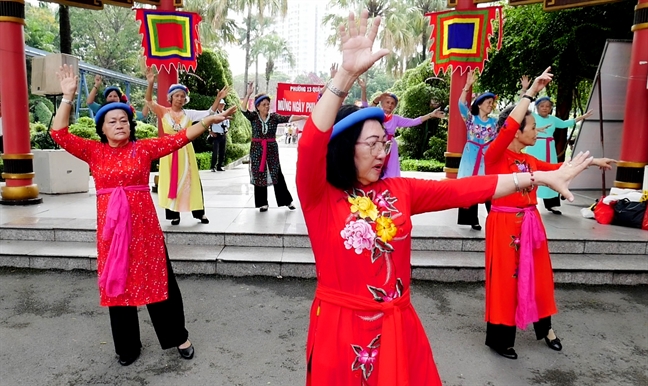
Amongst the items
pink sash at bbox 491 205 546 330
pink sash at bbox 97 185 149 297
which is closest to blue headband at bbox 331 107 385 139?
pink sash at bbox 97 185 149 297

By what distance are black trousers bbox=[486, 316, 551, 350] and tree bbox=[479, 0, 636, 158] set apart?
799 cm

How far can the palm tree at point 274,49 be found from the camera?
41.8 metres

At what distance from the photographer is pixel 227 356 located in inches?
136

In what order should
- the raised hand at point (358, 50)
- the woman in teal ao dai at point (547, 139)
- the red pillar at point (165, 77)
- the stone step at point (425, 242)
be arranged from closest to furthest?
the raised hand at point (358, 50) → the stone step at point (425, 242) → the woman in teal ao dai at point (547, 139) → the red pillar at point (165, 77)

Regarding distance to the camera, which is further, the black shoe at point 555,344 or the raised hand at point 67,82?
the black shoe at point 555,344

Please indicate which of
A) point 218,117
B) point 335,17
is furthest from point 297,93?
point 335,17

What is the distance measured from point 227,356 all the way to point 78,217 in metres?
3.96

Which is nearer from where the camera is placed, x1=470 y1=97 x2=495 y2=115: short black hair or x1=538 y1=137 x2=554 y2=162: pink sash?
x1=470 y1=97 x2=495 y2=115: short black hair

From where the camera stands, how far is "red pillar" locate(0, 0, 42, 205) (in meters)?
7.17

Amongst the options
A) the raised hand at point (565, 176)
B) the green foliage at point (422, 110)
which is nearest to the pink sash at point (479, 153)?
the raised hand at point (565, 176)

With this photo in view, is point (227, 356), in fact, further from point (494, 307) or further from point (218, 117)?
point (494, 307)

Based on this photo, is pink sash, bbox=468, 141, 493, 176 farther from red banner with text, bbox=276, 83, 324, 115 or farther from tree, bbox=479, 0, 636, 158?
red banner with text, bbox=276, 83, 324, 115

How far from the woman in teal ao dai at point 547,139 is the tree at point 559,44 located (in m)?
3.87

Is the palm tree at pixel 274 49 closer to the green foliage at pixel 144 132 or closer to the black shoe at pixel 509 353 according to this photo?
the green foliage at pixel 144 132
